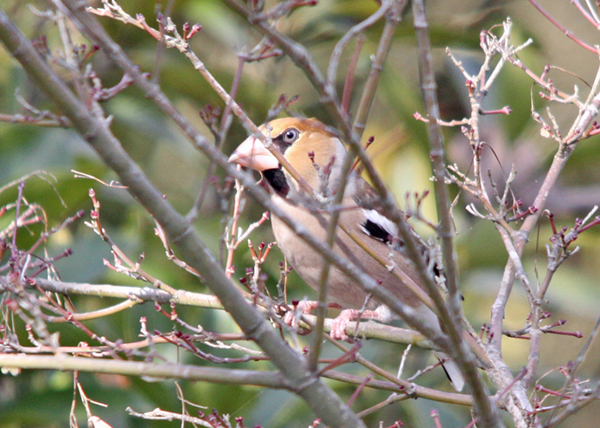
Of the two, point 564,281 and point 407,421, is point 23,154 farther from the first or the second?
point 564,281

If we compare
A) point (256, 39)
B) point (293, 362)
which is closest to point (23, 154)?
point (256, 39)

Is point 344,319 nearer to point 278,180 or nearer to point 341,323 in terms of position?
point 341,323

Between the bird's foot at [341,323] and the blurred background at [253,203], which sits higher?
the blurred background at [253,203]

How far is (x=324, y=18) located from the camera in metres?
4.95


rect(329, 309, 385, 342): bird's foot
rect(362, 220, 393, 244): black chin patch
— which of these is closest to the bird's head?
rect(362, 220, 393, 244): black chin patch

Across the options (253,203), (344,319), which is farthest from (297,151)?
(253,203)

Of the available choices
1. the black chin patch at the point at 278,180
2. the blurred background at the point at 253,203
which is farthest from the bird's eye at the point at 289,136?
the blurred background at the point at 253,203

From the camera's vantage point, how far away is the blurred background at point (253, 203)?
357cm

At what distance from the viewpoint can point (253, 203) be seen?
4.24m

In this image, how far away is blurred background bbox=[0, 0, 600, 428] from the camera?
3568 millimetres

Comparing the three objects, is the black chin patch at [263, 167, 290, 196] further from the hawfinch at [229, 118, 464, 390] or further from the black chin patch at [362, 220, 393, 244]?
the black chin patch at [362, 220, 393, 244]

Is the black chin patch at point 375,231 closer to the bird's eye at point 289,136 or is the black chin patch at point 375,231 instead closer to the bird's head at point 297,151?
the bird's head at point 297,151

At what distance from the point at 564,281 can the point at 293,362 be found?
354 centimetres

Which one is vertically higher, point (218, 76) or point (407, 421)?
point (218, 76)
